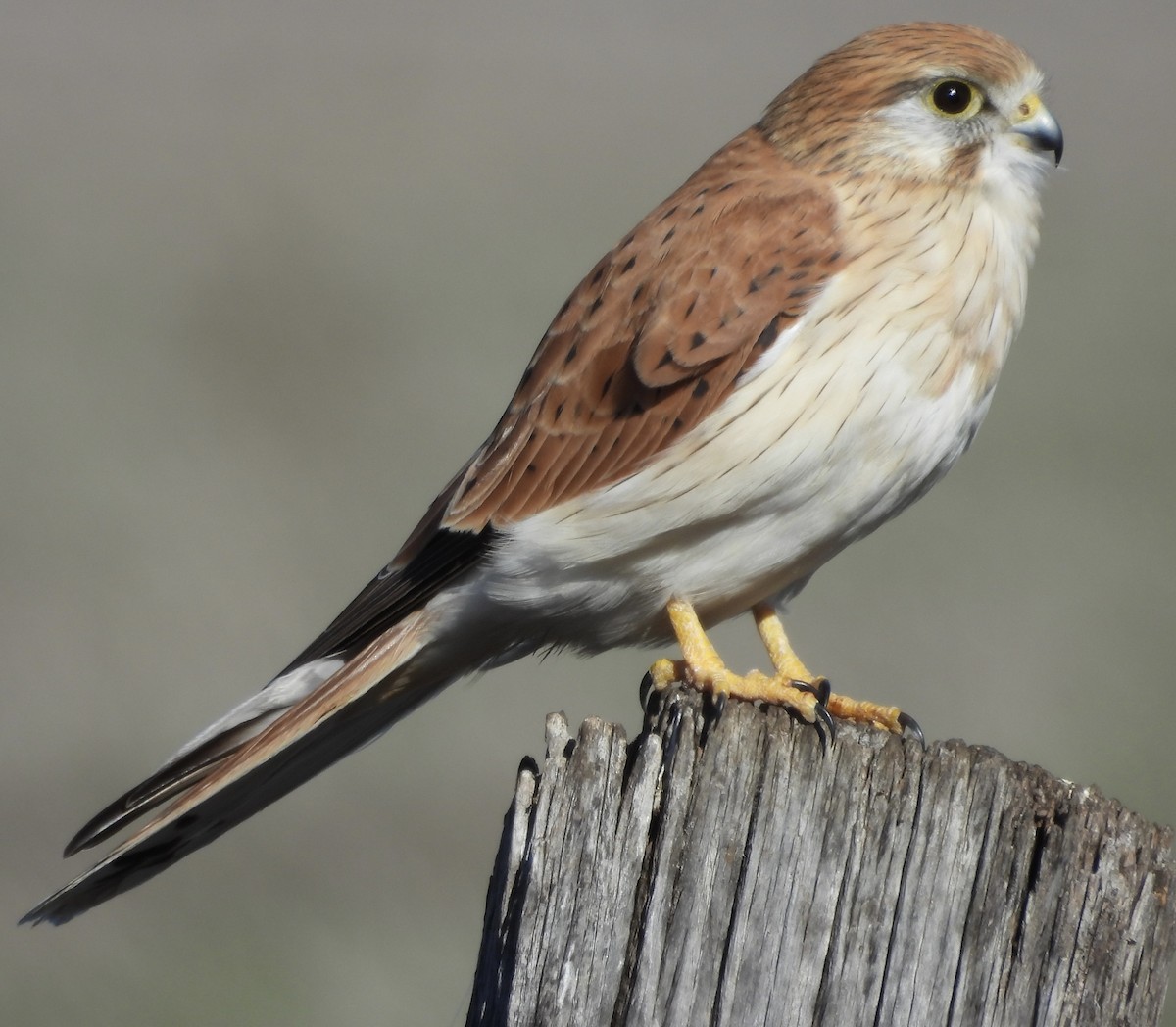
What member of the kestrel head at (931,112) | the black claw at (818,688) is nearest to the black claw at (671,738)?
the black claw at (818,688)

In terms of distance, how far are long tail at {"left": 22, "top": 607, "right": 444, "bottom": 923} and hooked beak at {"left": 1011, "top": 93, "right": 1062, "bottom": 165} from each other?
5.85 feet

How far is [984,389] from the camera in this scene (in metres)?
3.49

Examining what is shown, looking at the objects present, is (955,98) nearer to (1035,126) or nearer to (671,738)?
(1035,126)

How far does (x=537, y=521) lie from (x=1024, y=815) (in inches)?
54.6

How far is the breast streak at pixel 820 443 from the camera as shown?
127 inches

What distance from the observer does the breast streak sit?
3238mm

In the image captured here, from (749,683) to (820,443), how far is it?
0.52 meters

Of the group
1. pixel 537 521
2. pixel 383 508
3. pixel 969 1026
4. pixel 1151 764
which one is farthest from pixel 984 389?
pixel 383 508

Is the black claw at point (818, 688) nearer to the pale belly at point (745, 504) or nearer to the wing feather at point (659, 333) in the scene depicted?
the pale belly at point (745, 504)

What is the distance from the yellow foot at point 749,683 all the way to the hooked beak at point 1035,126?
53.2 inches

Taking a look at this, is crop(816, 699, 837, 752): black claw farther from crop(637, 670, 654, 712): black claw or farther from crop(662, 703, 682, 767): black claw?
crop(637, 670, 654, 712): black claw

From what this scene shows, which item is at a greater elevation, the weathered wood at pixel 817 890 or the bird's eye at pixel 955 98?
the bird's eye at pixel 955 98

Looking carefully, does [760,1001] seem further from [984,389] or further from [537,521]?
[984,389]

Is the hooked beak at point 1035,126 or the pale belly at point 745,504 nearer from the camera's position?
the pale belly at point 745,504
